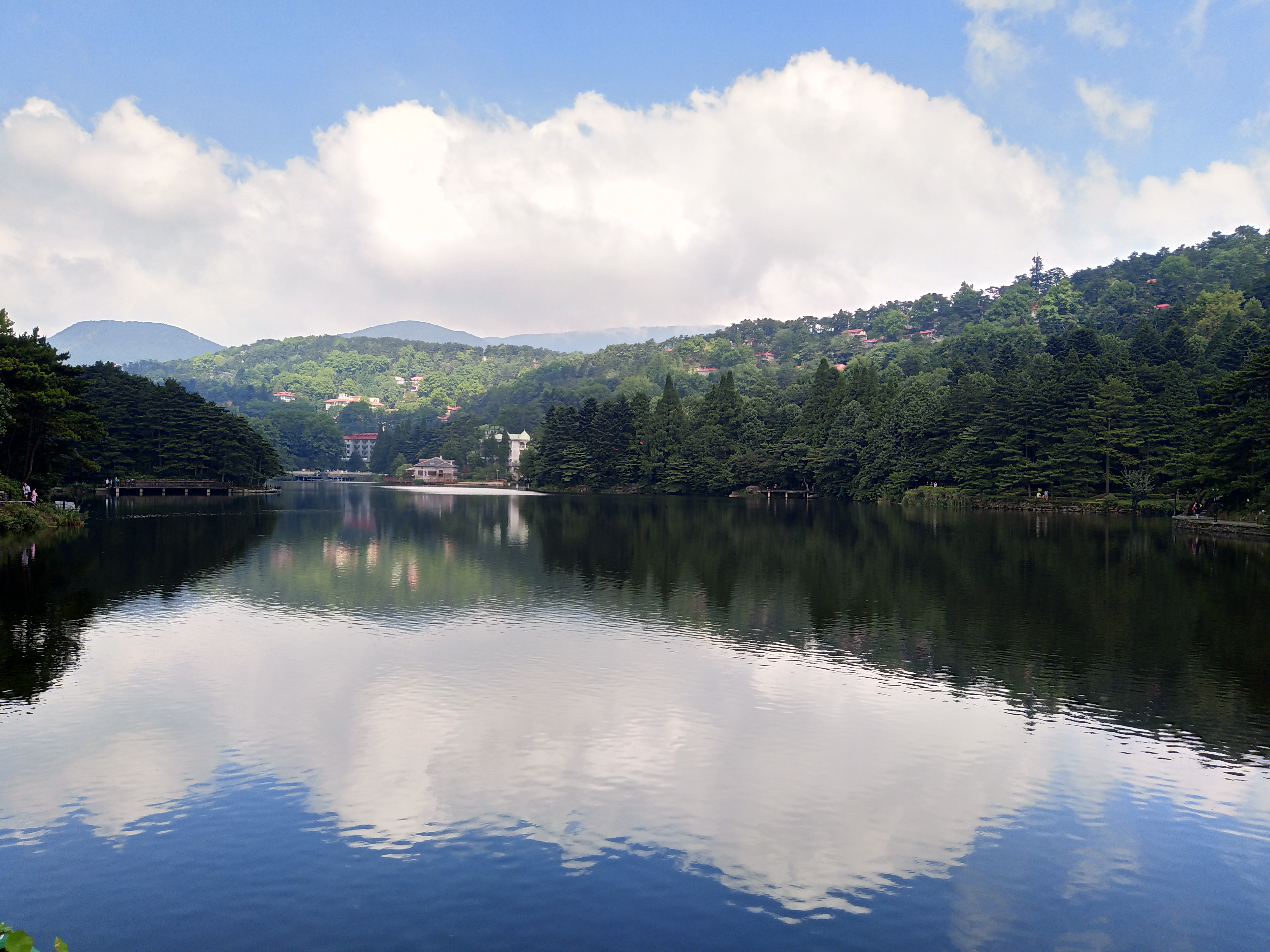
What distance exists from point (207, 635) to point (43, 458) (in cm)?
4272

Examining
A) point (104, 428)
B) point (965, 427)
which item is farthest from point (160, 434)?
point (965, 427)

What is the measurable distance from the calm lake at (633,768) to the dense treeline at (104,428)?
2428 cm

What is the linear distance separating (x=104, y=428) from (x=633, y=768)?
190 feet

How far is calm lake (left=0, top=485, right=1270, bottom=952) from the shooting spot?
9.99 m

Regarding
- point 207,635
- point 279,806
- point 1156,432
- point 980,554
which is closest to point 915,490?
point 1156,432

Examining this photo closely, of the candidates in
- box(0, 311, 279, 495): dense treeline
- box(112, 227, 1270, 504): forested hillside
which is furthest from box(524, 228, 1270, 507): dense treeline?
box(0, 311, 279, 495): dense treeline

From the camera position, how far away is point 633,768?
14.3m

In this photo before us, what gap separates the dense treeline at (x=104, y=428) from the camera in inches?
2046

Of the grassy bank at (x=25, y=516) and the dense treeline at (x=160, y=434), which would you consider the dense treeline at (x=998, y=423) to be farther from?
the grassy bank at (x=25, y=516)

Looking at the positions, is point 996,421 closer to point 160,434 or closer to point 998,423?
point 998,423

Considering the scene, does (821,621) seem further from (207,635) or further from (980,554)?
(980,554)

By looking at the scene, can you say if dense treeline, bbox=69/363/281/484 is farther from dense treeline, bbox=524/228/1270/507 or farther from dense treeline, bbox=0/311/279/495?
dense treeline, bbox=524/228/1270/507

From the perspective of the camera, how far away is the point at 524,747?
15109 millimetres

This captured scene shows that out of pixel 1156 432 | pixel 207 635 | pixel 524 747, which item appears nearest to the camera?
pixel 524 747
